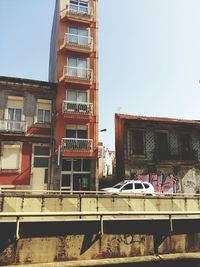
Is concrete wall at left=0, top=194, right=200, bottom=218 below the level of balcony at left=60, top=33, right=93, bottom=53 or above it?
below

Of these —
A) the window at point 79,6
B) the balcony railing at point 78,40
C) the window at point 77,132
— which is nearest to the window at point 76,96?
the window at point 77,132

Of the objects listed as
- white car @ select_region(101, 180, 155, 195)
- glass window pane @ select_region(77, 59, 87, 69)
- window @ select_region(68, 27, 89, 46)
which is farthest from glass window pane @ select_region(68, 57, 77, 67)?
white car @ select_region(101, 180, 155, 195)

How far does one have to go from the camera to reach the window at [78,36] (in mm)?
23433

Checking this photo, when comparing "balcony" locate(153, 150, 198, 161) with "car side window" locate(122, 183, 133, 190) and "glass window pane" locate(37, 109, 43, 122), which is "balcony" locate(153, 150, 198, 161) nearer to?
"car side window" locate(122, 183, 133, 190)

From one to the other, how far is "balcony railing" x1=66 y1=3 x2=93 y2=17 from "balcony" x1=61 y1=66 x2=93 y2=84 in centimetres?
604

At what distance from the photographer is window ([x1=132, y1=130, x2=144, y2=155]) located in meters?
23.2

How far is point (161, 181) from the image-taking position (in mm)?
22719

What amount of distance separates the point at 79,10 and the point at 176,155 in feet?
59.0

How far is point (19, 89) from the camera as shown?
68.2 ft

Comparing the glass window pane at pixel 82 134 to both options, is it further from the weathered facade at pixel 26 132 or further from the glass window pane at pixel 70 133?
the weathered facade at pixel 26 132

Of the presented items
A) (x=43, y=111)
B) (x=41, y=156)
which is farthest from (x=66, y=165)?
(x=43, y=111)

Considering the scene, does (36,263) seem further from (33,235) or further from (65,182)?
(65,182)

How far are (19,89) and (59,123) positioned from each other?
15.1 feet

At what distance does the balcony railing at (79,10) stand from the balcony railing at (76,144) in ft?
42.7
